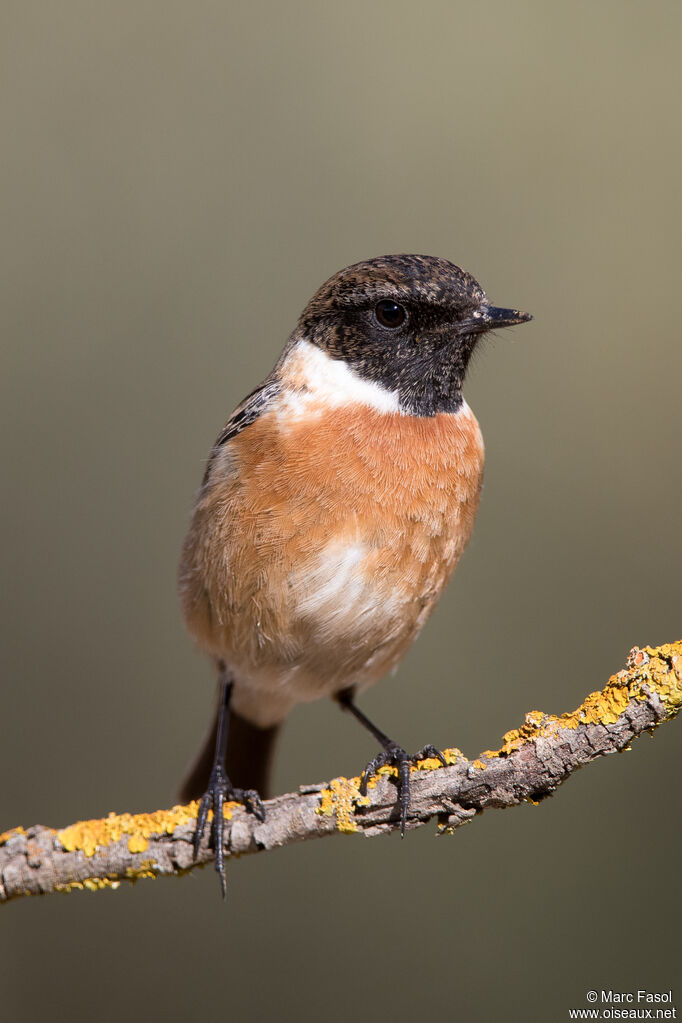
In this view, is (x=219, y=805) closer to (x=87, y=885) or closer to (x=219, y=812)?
(x=219, y=812)

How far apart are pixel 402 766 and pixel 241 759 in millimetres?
1826

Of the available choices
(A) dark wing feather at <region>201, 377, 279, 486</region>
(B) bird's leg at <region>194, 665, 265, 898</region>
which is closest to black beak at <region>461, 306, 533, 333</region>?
Answer: (A) dark wing feather at <region>201, 377, 279, 486</region>

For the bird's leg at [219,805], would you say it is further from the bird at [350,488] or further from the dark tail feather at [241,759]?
the dark tail feather at [241,759]

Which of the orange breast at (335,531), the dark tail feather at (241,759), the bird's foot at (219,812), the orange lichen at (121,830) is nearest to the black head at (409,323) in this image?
the orange breast at (335,531)

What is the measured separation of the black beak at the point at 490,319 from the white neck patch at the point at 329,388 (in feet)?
1.21

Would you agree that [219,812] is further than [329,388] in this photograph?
No

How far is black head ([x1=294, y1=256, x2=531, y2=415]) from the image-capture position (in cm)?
360

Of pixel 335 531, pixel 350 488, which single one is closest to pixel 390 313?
pixel 350 488

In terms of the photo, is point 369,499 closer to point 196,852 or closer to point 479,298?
point 479,298

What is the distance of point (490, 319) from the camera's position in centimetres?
360

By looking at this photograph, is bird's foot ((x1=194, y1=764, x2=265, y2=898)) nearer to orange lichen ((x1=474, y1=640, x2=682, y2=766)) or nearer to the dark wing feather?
orange lichen ((x1=474, y1=640, x2=682, y2=766))

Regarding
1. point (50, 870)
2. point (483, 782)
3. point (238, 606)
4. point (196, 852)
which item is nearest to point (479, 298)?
point (238, 606)

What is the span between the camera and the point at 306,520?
3510mm

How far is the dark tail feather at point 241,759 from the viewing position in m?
4.76
